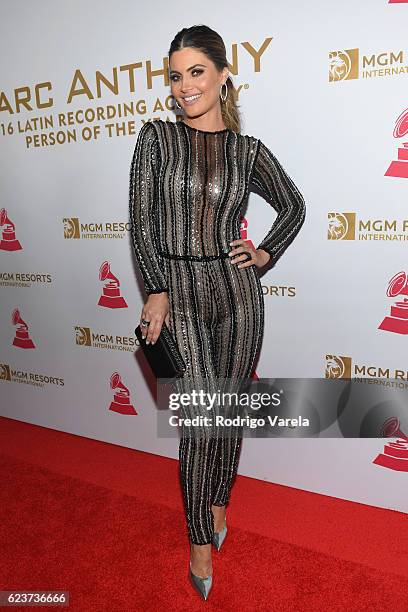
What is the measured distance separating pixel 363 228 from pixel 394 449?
3.17ft

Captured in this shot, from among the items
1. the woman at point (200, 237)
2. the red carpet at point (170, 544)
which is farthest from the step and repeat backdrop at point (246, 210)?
the woman at point (200, 237)

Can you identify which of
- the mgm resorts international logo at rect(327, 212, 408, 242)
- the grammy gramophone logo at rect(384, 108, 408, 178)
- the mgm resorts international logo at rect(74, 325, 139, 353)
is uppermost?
the grammy gramophone logo at rect(384, 108, 408, 178)

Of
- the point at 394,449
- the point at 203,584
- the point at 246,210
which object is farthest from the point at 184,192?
the point at 394,449

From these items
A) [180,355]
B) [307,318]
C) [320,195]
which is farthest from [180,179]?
[307,318]

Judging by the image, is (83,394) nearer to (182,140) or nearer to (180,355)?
(180,355)

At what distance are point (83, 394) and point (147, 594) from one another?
1399 millimetres

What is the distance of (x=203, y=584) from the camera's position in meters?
1.80

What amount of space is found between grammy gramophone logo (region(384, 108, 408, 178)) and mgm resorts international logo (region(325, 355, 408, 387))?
0.79 meters

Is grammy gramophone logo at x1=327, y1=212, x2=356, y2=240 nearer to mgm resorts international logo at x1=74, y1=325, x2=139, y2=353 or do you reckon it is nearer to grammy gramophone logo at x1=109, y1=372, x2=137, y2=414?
mgm resorts international logo at x1=74, y1=325, x2=139, y2=353

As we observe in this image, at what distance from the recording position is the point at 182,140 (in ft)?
5.60

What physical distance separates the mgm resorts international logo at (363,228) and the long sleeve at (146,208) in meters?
0.83

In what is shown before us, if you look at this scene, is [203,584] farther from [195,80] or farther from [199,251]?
[195,80]

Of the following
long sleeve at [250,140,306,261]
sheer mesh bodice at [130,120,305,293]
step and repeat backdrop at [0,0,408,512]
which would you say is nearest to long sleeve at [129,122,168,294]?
sheer mesh bodice at [130,120,305,293]

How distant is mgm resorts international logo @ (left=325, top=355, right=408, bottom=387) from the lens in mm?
2170
